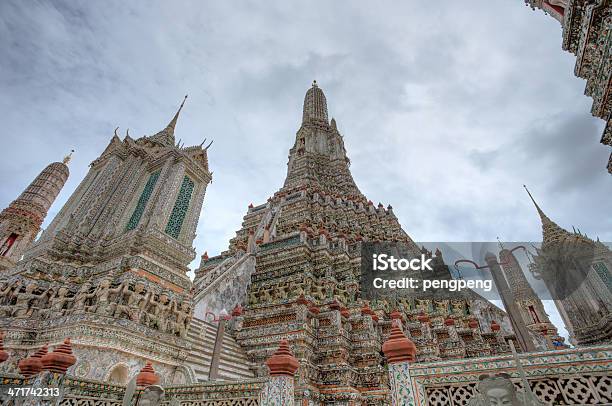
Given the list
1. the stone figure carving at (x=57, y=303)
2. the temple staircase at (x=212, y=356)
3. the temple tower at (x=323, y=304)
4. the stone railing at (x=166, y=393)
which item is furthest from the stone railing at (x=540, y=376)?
the stone figure carving at (x=57, y=303)

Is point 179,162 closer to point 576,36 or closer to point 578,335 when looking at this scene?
point 576,36

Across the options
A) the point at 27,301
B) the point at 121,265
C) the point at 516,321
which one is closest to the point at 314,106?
the point at 121,265

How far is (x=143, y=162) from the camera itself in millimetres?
12672

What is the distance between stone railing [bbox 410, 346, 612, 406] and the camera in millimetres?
2715

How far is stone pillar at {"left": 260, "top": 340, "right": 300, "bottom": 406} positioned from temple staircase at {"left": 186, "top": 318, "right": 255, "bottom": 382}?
3.44m

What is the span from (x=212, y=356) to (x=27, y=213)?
24.7 metres

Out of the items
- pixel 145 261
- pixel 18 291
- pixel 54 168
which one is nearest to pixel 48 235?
pixel 18 291

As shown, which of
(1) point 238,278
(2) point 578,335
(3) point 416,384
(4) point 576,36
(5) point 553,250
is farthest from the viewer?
(5) point 553,250

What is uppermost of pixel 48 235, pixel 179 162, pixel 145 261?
pixel 179 162

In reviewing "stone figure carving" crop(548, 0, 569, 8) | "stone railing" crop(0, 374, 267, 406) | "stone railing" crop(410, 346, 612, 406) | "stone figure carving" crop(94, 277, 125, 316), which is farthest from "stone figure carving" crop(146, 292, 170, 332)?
"stone figure carving" crop(548, 0, 569, 8)

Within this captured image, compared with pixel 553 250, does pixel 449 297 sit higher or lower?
lower

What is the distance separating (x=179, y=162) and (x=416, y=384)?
11.2 m

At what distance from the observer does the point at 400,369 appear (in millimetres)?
3410

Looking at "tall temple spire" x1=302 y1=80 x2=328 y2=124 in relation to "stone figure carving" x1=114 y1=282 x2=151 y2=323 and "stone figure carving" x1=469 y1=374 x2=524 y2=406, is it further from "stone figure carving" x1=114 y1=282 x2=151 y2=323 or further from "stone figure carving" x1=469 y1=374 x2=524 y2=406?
"stone figure carving" x1=469 y1=374 x2=524 y2=406
